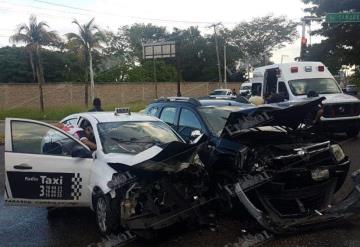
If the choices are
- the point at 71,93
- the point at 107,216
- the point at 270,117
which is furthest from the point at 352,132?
the point at 71,93

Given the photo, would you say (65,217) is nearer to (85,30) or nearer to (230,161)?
(230,161)

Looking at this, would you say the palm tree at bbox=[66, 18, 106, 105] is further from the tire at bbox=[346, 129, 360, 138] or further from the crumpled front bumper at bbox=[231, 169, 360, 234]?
the crumpled front bumper at bbox=[231, 169, 360, 234]

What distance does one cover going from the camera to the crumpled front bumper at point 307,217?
5.43 m

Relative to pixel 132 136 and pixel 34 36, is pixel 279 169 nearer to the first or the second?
pixel 132 136

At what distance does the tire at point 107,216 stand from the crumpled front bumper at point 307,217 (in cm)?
135

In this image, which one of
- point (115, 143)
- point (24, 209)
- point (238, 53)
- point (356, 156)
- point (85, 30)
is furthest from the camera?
point (238, 53)

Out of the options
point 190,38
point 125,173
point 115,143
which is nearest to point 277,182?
point 125,173

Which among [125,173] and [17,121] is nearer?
[125,173]

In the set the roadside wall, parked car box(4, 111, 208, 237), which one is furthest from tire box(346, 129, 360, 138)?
the roadside wall

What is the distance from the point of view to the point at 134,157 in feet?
18.2

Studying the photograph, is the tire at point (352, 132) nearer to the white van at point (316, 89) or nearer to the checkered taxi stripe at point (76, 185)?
the white van at point (316, 89)

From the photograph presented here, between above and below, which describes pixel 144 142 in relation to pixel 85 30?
below

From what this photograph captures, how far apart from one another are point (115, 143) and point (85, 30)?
3991cm

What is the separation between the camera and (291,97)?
1469cm
